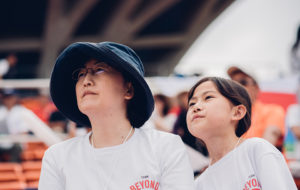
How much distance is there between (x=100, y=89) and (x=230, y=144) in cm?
67

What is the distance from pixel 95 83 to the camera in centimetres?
166

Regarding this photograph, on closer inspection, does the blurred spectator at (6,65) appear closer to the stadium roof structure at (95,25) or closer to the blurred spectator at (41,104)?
the blurred spectator at (41,104)

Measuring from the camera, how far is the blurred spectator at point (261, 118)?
2637mm

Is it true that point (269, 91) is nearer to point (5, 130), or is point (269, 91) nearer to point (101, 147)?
point (5, 130)

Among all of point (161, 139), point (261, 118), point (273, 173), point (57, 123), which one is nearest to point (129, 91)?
point (161, 139)

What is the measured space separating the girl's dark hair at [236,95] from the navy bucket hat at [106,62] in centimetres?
30

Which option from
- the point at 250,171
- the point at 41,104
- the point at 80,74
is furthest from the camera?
the point at 41,104

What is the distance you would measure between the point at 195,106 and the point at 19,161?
4.00 meters

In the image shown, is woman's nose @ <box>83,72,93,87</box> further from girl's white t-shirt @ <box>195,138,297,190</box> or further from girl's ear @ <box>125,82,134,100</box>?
girl's white t-shirt @ <box>195,138,297,190</box>

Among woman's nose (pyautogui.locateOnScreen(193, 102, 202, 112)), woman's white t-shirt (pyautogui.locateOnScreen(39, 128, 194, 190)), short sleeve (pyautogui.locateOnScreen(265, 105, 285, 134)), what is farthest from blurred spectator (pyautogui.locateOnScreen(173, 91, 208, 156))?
woman's white t-shirt (pyautogui.locateOnScreen(39, 128, 194, 190))

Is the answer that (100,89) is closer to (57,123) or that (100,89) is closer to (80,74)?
(80,74)

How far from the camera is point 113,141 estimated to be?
5.57ft

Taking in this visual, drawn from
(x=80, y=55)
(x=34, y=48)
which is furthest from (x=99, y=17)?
(x=80, y=55)

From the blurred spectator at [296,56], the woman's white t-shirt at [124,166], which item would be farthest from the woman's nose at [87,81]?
the blurred spectator at [296,56]
